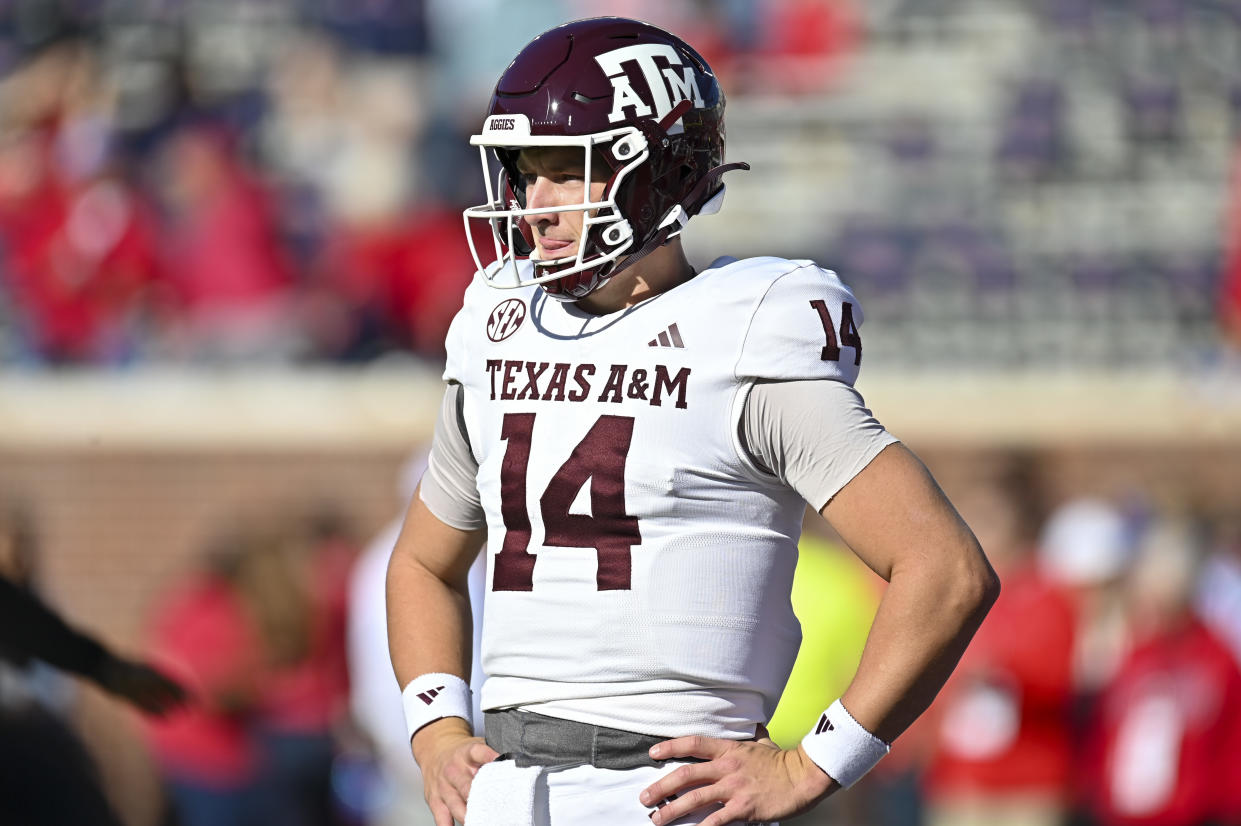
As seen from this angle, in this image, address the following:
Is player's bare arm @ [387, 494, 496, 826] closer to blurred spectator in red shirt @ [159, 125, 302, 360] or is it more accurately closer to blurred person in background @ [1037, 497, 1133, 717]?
blurred person in background @ [1037, 497, 1133, 717]

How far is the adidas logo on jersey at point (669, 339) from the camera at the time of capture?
8.48ft

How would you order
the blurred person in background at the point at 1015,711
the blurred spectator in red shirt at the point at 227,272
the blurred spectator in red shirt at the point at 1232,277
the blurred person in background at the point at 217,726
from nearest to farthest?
the blurred person in background at the point at 1015,711, the blurred person in background at the point at 217,726, the blurred spectator in red shirt at the point at 1232,277, the blurred spectator in red shirt at the point at 227,272

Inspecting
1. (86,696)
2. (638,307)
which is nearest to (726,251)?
(86,696)

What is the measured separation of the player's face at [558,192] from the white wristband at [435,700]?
0.72 m

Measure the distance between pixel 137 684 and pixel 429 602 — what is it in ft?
3.43

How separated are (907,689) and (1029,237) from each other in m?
8.13

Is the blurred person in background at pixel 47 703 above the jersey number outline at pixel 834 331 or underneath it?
underneath

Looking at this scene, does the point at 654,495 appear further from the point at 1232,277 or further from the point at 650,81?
the point at 1232,277

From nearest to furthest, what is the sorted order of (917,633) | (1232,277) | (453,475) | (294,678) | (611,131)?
(917,633), (611,131), (453,475), (294,678), (1232,277)

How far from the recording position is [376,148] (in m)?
11.0

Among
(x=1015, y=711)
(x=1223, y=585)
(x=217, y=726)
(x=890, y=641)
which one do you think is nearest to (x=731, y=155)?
(x=1223, y=585)

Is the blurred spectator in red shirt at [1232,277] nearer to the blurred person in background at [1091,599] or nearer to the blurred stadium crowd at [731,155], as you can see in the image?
the blurred stadium crowd at [731,155]

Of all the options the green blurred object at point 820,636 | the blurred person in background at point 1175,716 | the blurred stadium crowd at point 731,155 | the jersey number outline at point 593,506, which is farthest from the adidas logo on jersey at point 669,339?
the blurred stadium crowd at point 731,155

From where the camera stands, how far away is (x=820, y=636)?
6617 millimetres
